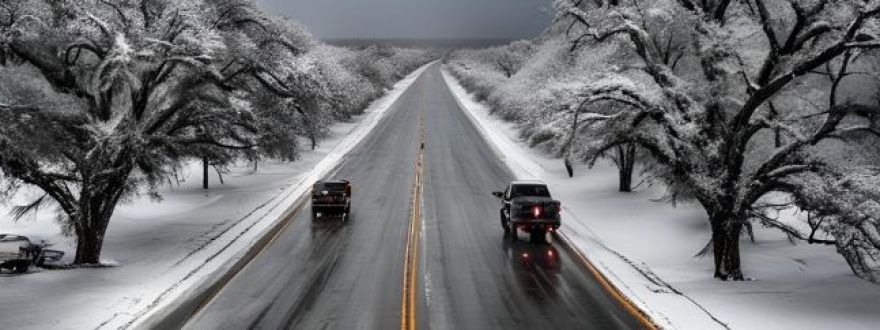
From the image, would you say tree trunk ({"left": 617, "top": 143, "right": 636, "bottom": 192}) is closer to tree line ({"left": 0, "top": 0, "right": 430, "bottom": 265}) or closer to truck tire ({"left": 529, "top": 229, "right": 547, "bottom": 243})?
truck tire ({"left": 529, "top": 229, "right": 547, "bottom": 243})

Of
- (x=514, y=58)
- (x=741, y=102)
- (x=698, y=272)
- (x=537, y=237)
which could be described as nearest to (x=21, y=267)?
(x=537, y=237)

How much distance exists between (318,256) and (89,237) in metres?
6.62

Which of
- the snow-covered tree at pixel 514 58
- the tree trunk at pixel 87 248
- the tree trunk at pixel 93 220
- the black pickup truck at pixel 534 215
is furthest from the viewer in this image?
the snow-covered tree at pixel 514 58

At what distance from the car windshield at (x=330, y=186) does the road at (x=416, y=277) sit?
1241mm

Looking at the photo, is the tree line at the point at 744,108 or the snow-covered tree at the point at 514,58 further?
the snow-covered tree at the point at 514,58

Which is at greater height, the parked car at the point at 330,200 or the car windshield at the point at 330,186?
the car windshield at the point at 330,186


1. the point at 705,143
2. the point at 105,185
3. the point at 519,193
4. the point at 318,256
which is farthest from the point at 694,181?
the point at 105,185

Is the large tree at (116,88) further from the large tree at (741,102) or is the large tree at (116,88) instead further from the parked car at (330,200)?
the large tree at (741,102)

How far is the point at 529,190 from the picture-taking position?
27953 mm

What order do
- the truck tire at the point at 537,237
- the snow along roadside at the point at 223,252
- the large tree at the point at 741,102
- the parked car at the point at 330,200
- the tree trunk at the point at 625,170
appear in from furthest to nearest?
1. the tree trunk at the point at 625,170
2. the parked car at the point at 330,200
3. the truck tire at the point at 537,237
4. the large tree at the point at 741,102
5. the snow along roadside at the point at 223,252

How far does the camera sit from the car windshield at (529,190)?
27844 millimetres

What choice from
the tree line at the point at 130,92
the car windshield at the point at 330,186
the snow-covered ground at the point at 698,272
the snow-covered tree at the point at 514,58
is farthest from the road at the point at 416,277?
the snow-covered tree at the point at 514,58

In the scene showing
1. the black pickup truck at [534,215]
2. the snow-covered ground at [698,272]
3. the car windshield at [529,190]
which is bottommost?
the snow-covered ground at [698,272]

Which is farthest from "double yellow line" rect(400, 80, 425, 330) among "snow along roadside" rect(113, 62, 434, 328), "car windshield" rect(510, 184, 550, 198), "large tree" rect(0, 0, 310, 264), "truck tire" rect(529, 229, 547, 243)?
"large tree" rect(0, 0, 310, 264)
